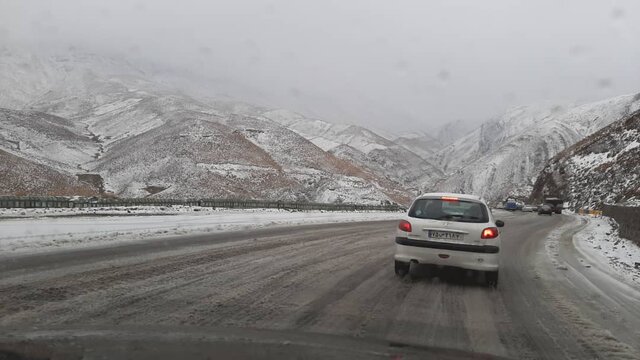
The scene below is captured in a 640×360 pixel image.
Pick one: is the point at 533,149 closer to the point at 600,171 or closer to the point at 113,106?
the point at 600,171

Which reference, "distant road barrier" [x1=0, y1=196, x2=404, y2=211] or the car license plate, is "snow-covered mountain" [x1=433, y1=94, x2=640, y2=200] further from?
the car license plate

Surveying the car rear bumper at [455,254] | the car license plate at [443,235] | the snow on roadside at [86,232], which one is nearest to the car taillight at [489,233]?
the car rear bumper at [455,254]

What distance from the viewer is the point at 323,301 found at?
23.9ft

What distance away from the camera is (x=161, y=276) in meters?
8.66

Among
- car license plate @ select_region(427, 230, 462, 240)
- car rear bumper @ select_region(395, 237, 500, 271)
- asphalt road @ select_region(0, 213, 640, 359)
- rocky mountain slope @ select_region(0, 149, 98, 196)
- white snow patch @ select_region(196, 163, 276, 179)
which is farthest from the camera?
white snow patch @ select_region(196, 163, 276, 179)

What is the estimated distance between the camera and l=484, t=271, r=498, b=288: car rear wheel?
9.18 metres

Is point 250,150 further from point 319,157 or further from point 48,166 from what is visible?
point 48,166

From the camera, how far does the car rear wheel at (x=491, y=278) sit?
9.18 metres

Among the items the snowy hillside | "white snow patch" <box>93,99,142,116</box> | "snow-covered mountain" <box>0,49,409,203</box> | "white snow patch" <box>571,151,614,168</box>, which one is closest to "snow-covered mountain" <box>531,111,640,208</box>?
"white snow patch" <box>571,151,614,168</box>

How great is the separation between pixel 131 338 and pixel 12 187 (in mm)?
66216

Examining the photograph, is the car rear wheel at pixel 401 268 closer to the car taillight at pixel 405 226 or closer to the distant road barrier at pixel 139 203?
the car taillight at pixel 405 226

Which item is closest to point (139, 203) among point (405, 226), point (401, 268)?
point (401, 268)

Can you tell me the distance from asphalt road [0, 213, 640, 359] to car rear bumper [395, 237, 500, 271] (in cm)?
37

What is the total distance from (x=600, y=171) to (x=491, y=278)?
253ft
